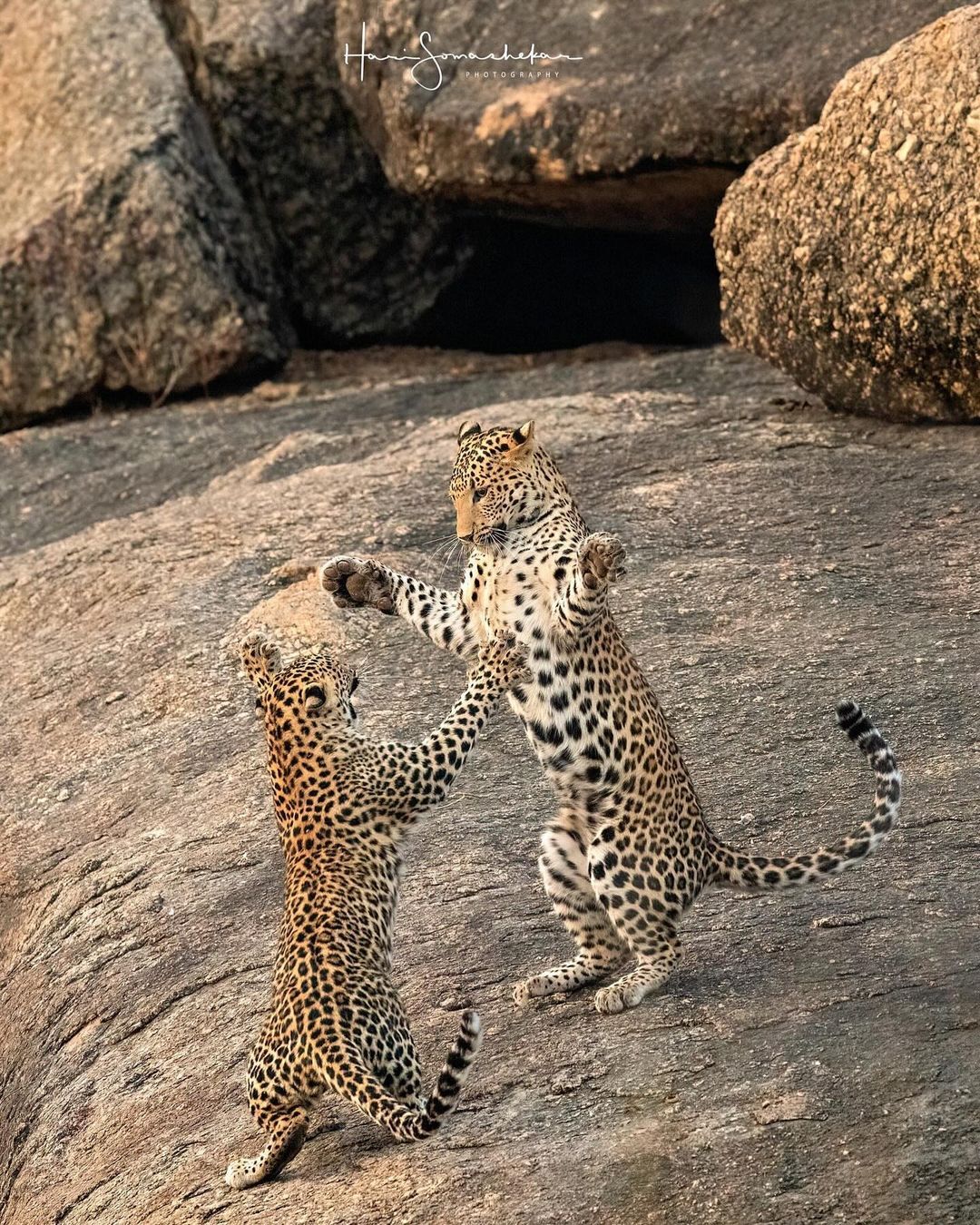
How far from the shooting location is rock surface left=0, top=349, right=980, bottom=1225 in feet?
17.8

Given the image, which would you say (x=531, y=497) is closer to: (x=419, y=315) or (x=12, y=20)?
(x=419, y=315)

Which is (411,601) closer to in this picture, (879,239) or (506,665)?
(506,665)

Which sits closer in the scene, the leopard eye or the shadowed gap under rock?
the leopard eye

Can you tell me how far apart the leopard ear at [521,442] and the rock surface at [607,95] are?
626cm

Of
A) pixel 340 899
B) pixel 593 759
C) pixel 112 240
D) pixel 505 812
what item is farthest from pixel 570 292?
pixel 340 899

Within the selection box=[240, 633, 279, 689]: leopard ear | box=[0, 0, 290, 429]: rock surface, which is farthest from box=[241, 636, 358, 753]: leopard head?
box=[0, 0, 290, 429]: rock surface

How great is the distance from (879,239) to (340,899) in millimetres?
6094

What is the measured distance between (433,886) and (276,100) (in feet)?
30.1

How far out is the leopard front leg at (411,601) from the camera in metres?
6.63

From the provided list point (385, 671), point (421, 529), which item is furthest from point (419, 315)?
point (385, 671)

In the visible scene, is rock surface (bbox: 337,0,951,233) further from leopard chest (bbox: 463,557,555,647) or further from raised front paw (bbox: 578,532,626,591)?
raised front paw (bbox: 578,532,626,591)

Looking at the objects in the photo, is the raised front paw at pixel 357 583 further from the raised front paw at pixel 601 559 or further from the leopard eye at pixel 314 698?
the raised front paw at pixel 601 559
